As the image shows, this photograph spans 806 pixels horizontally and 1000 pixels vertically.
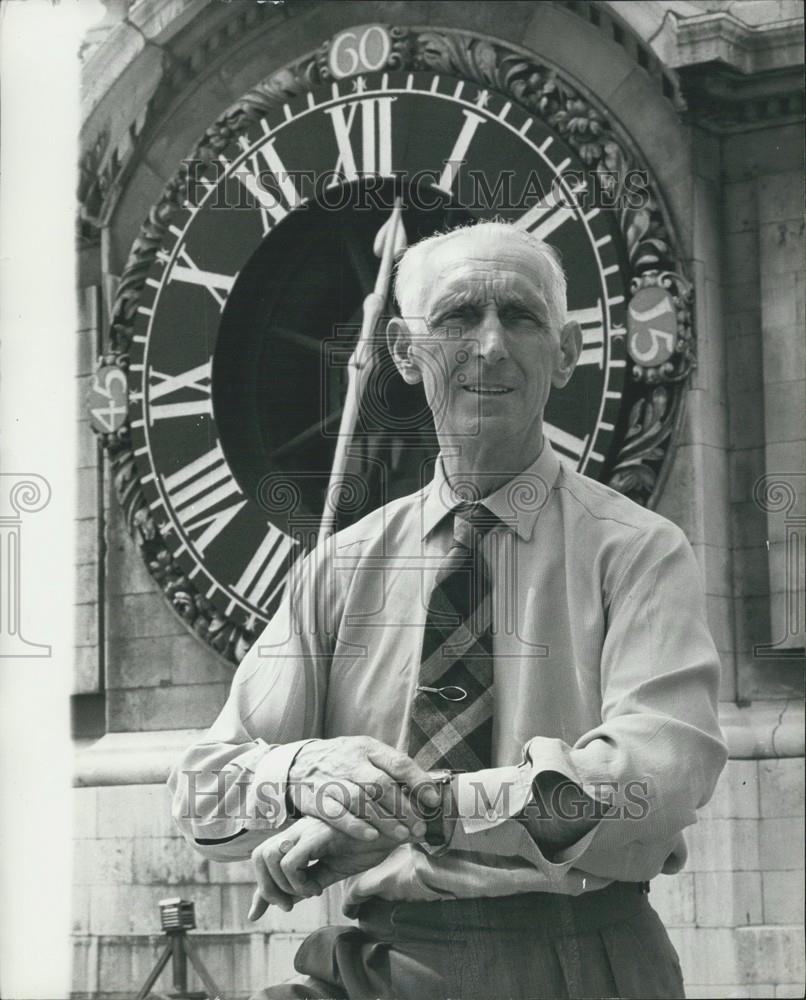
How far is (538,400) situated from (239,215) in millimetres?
1078

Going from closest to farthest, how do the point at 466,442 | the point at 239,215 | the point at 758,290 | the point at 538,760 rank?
1. the point at 538,760
2. the point at 466,442
3. the point at 758,290
4. the point at 239,215

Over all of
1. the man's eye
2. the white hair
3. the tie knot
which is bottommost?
the tie knot

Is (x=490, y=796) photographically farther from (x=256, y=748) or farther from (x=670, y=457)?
(x=670, y=457)

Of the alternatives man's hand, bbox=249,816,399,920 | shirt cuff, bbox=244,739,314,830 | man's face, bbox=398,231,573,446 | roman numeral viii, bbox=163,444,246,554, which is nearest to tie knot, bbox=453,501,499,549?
man's face, bbox=398,231,573,446

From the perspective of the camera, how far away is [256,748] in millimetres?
3986

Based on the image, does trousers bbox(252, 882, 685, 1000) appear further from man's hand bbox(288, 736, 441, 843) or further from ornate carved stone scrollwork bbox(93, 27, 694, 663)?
ornate carved stone scrollwork bbox(93, 27, 694, 663)

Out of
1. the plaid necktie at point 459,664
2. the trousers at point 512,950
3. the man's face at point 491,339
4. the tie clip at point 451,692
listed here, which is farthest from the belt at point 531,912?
the man's face at point 491,339

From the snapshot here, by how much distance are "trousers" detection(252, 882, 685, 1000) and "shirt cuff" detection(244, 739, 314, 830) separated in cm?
23

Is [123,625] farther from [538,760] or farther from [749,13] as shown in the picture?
[749,13]

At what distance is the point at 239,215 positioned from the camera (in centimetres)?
487

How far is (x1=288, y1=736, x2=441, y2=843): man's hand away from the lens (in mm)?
3770

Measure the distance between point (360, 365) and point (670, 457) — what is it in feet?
2.30

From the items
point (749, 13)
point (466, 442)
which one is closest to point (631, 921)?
point (466, 442)

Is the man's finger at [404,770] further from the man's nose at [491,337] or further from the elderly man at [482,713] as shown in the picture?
the man's nose at [491,337]
